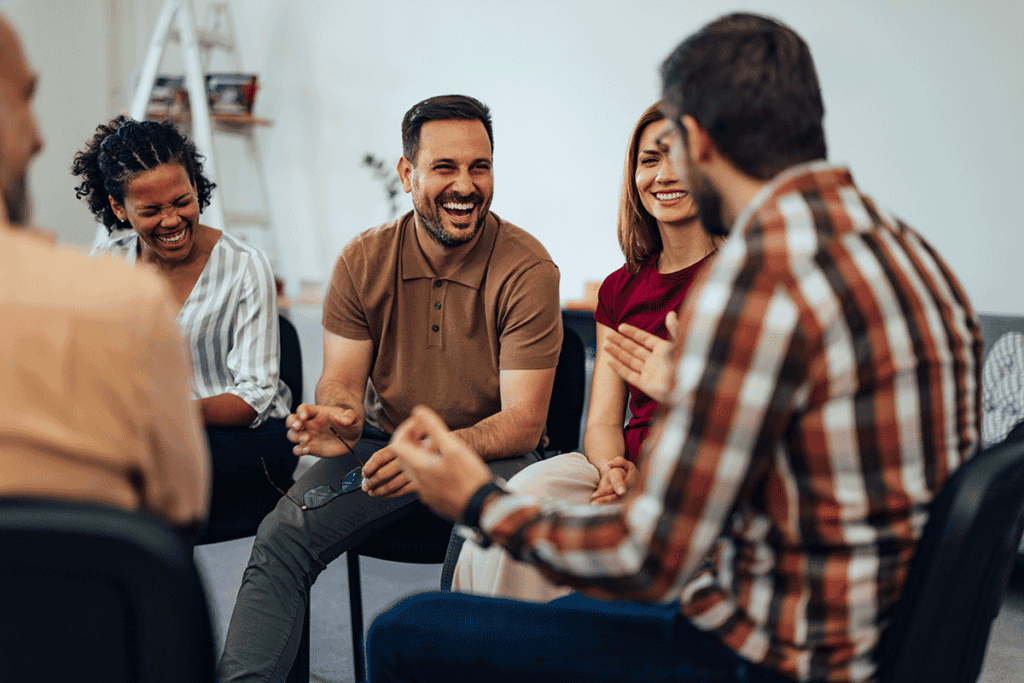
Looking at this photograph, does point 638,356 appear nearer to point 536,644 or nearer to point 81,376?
point 536,644

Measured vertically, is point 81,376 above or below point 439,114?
below

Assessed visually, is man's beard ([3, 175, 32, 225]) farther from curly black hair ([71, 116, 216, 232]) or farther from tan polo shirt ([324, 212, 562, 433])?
curly black hair ([71, 116, 216, 232])

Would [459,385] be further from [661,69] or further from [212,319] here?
[661,69]

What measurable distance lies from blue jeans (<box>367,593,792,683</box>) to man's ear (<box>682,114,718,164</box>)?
0.48 meters

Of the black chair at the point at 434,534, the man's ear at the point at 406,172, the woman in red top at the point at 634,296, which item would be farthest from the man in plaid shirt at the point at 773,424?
the man's ear at the point at 406,172

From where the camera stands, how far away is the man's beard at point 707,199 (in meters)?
0.82

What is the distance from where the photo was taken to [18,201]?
0.68 meters

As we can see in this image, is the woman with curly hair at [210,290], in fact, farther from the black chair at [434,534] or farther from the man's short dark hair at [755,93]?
the man's short dark hair at [755,93]

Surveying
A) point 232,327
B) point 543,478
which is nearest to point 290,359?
point 232,327

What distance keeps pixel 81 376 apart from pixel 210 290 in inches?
49.5

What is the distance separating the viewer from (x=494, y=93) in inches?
129

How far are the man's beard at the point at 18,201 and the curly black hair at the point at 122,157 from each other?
1.13 metres

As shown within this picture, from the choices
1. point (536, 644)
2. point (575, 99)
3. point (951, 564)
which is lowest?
point (536, 644)

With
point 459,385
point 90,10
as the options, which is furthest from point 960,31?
point 90,10
